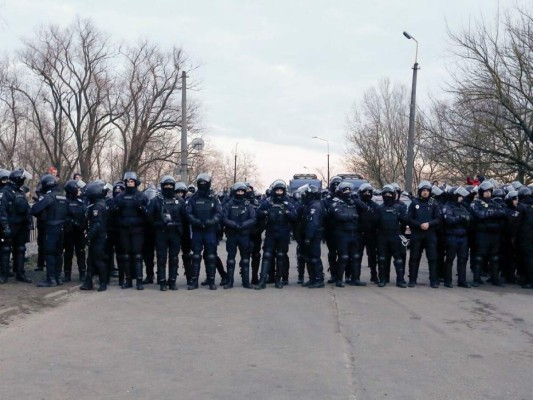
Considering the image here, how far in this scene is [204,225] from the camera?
13539 mm

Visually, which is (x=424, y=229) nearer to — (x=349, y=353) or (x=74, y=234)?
(x=349, y=353)

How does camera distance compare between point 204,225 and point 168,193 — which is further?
point 168,193

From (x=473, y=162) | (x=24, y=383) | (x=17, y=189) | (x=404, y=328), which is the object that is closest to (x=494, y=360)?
(x=404, y=328)

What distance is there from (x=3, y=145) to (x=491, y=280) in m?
47.9

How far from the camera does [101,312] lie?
10.9 m

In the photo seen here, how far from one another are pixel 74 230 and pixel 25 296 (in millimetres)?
2576

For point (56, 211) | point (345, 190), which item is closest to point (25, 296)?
point (56, 211)

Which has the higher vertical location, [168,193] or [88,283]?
[168,193]

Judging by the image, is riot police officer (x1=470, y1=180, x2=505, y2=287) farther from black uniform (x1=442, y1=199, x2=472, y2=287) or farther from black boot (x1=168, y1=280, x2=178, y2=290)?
black boot (x1=168, y1=280, x2=178, y2=290)

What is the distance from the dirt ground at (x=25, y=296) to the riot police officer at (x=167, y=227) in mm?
1797

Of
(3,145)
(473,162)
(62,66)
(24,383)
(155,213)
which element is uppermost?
(62,66)

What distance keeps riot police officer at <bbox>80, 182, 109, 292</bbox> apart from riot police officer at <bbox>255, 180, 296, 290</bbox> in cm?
305

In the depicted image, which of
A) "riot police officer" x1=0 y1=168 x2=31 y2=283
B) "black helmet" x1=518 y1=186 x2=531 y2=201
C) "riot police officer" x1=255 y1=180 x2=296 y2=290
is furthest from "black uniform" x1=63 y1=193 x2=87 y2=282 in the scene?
"black helmet" x1=518 y1=186 x2=531 y2=201

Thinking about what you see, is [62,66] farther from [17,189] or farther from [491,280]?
[491,280]
